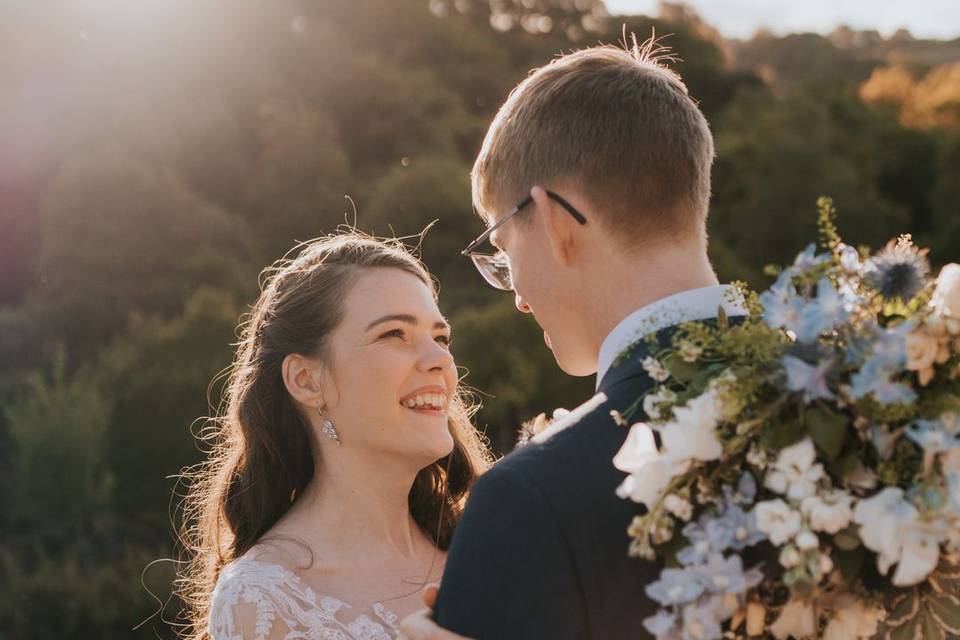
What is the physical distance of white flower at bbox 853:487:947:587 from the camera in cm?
150

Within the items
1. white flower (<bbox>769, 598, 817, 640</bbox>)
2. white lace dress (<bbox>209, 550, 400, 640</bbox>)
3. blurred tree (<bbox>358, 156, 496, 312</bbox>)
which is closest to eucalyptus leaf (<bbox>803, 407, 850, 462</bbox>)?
white flower (<bbox>769, 598, 817, 640</bbox>)

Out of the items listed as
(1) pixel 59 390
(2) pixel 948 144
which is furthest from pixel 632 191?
(2) pixel 948 144

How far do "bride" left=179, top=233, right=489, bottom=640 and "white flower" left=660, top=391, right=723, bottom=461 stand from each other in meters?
1.83

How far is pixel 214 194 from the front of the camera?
22.4 m

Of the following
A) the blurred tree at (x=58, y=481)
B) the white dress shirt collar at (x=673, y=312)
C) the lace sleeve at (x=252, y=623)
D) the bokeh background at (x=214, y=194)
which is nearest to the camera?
the white dress shirt collar at (x=673, y=312)

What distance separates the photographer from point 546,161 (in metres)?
1.97

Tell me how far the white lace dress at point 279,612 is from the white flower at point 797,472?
71.9 inches

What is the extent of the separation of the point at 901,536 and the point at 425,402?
209 centimetres

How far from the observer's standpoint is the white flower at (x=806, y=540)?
151 centimetres

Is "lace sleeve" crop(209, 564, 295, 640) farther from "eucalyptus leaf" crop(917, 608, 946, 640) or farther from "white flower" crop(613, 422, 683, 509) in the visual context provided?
"eucalyptus leaf" crop(917, 608, 946, 640)

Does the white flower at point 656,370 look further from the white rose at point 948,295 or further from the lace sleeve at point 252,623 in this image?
the lace sleeve at point 252,623

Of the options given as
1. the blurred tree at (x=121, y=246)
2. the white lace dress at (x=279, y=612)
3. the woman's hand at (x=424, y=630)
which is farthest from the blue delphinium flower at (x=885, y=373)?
the blurred tree at (x=121, y=246)

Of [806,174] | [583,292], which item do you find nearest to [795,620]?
[583,292]

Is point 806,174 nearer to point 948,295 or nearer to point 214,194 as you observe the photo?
point 214,194
